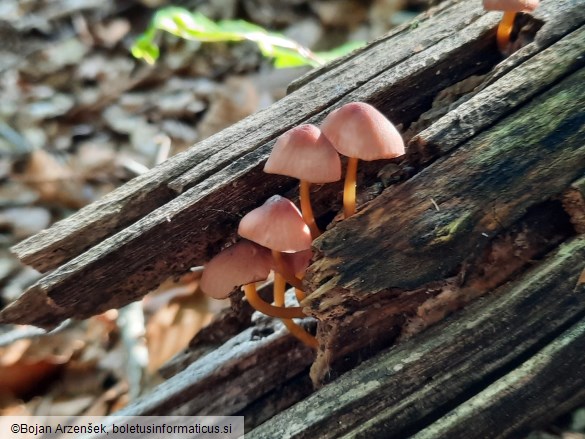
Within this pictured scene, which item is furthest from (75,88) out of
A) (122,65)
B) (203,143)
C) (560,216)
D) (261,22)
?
(560,216)

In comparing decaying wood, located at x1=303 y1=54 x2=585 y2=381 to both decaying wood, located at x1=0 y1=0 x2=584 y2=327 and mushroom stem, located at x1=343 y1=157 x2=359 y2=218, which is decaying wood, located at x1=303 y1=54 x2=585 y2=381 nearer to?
mushroom stem, located at x1=343 y1=157 x2=359 y2=218

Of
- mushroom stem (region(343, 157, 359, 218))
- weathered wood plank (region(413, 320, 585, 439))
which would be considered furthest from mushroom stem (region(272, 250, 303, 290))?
weathered wood plank (region(413, 320, 585, 439))

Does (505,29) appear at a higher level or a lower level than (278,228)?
higher

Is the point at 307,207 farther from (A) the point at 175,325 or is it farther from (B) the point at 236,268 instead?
(A) the point at 175,325

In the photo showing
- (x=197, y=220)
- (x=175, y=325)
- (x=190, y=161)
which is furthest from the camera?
(x=175, y=325)

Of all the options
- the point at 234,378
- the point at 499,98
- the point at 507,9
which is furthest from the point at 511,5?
the point at 234,378

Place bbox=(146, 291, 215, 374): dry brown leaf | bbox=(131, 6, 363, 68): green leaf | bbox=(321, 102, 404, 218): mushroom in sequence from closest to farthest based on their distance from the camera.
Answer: bbox=(321, 102, 404, 218): mushroom → bbox=(131, 6, 363, 68): green leaf → bbox=(146, 291, 215, 374): dry brown leaf

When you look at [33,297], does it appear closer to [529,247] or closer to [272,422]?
[272,422]

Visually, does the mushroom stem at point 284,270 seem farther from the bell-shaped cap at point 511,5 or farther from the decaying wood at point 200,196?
the bell-shaped cap at point 511,5
